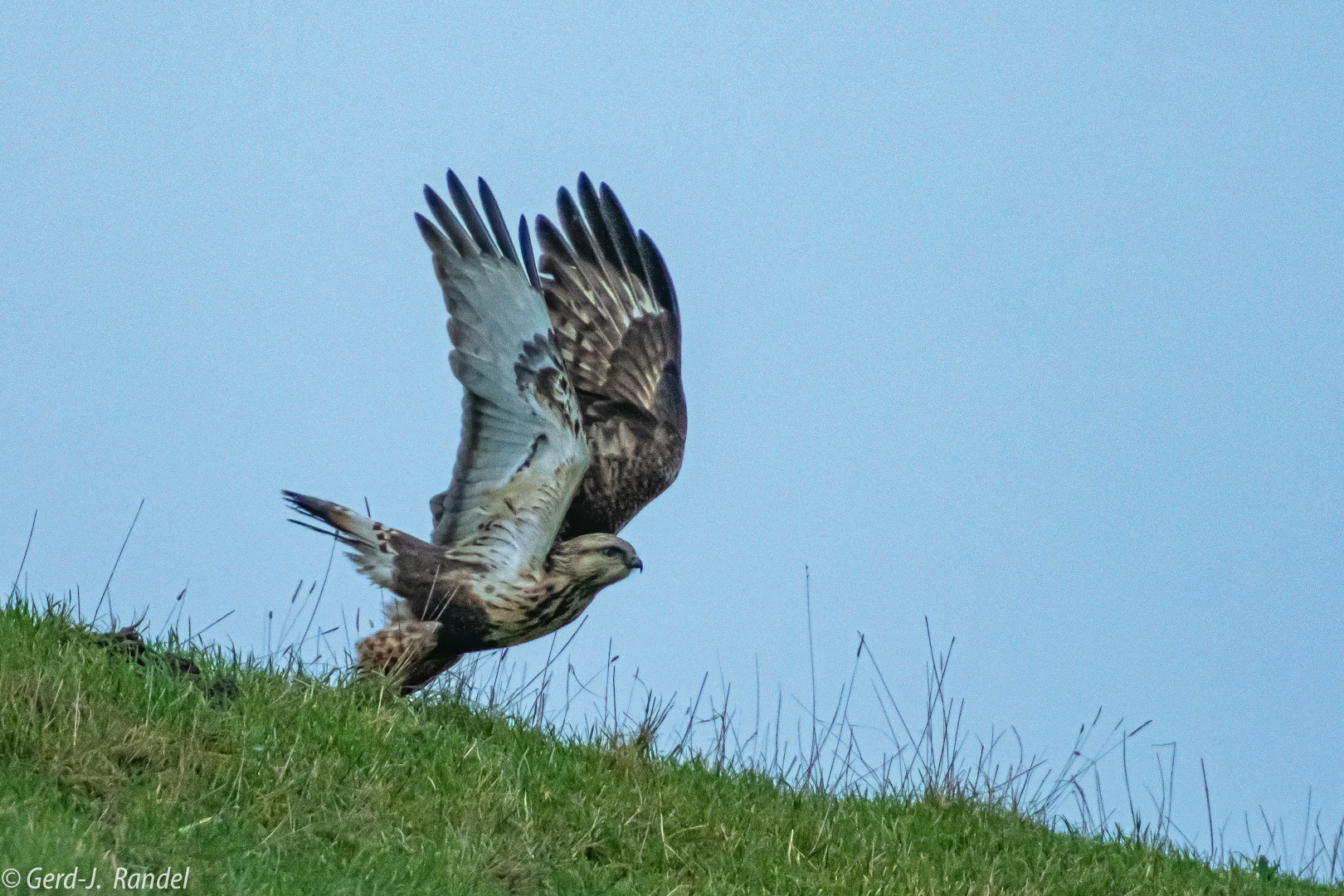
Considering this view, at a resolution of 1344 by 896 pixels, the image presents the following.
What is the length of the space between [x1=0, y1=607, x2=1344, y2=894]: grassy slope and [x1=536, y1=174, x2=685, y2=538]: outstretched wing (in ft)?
6.05

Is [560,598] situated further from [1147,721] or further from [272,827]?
[1147,721]

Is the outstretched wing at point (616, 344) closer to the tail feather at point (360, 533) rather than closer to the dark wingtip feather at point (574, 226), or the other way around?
the dark wingtip feather at point (574, 226)

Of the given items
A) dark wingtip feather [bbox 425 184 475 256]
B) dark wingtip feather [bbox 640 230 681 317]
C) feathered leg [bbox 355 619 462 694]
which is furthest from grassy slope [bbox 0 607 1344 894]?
dark wingtip feather [bbox 640 230 681 317]

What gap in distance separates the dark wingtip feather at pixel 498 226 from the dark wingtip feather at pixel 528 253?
1.9 inches

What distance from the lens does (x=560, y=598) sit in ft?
23.7

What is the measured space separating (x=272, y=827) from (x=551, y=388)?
9.13 ft

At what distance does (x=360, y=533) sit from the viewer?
24.1 feet

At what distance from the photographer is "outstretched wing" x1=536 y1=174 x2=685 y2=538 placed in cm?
819

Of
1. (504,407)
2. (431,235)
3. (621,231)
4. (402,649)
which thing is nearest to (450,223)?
(431,235)

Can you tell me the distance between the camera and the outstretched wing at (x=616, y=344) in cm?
819

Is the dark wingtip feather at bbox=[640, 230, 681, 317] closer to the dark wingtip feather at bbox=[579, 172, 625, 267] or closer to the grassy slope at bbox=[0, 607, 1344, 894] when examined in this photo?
the dark wingtip feather at bbox=[579, 172, 625, 267]

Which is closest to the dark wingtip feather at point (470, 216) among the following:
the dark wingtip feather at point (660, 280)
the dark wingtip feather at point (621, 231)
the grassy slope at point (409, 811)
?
the dark wingtip feather at point (621, 231)

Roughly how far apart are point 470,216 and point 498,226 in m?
0.17

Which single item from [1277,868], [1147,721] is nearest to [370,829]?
[1147,721]
